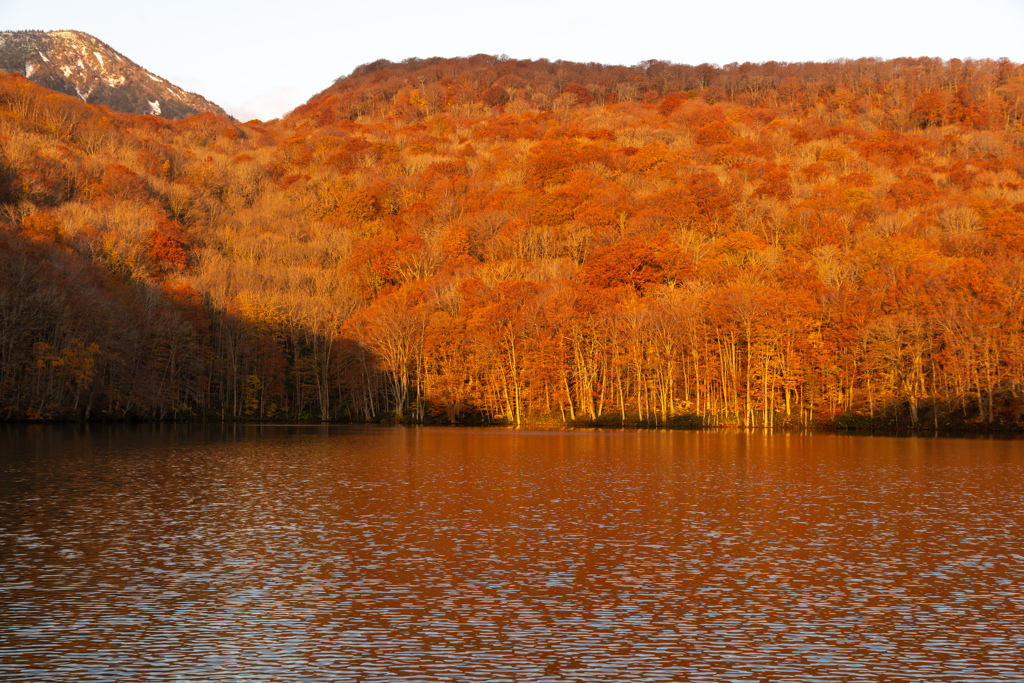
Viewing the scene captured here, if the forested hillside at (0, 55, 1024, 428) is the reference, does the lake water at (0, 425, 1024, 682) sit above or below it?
below

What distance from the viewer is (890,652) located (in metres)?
14.0

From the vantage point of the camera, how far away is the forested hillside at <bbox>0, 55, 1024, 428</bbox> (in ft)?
240

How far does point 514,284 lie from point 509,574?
65207 millimetres

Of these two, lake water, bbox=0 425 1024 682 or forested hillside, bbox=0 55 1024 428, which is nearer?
lake water, bbox=0 425 1024 682

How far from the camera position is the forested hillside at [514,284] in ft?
240

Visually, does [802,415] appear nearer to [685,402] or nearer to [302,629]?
[685,402]

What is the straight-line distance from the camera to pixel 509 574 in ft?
63.6

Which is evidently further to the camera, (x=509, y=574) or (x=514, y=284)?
(x=514, y=284)

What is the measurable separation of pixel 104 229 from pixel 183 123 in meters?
91.8

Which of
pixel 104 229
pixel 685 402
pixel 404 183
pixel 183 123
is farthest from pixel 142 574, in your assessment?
pixel 183 123

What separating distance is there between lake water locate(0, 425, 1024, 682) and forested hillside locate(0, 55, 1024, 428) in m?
36.3

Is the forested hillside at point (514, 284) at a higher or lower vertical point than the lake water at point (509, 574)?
higher

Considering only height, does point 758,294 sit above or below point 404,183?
below

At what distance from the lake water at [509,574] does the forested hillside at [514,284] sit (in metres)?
36.3
